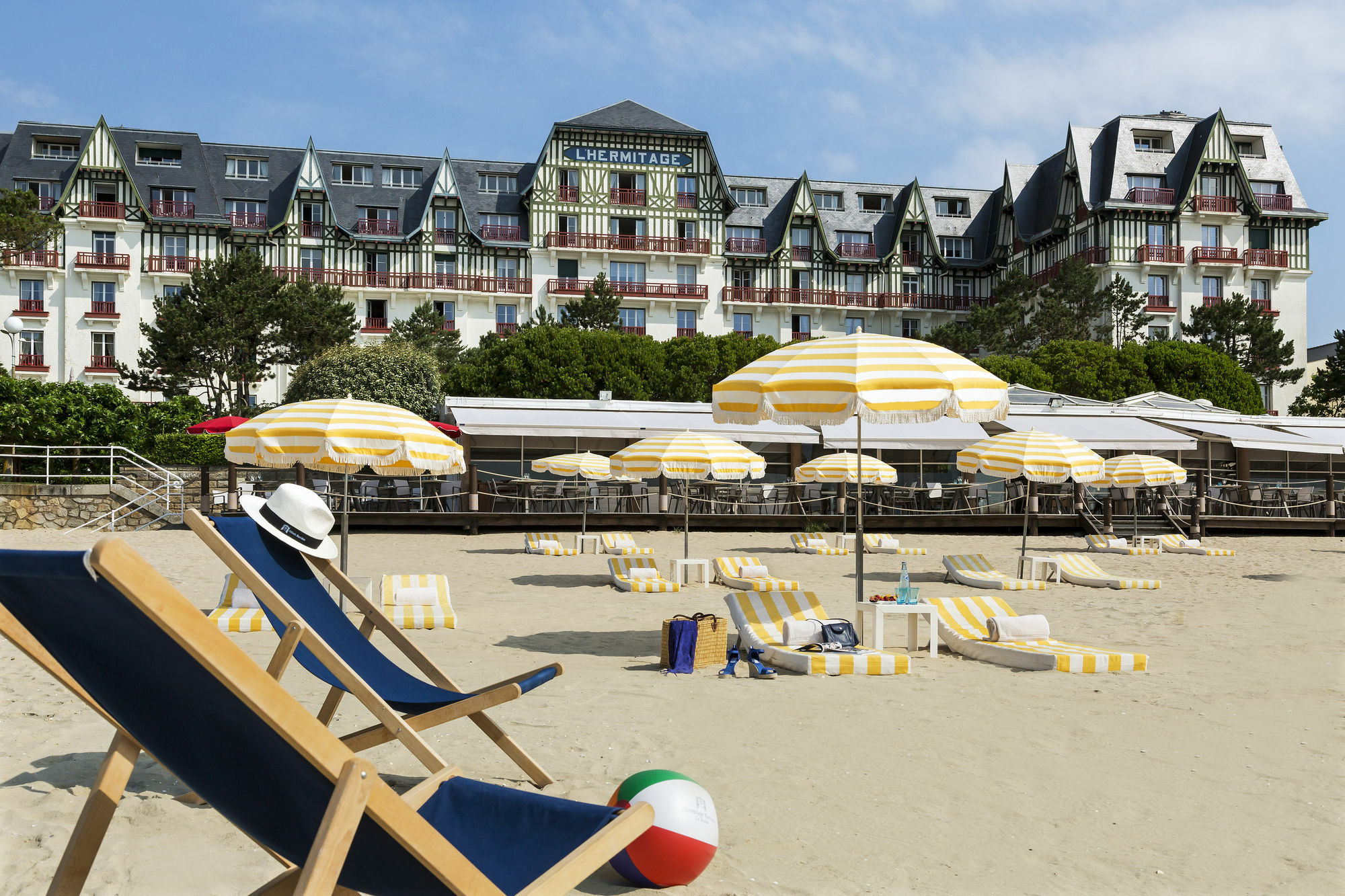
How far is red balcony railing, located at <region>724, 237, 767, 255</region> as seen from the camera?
46031mm

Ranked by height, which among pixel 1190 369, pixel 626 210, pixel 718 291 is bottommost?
pixel 1190 369

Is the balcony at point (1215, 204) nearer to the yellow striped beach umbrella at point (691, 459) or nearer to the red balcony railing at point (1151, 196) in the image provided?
the red balcony railing at point (1151, 196)

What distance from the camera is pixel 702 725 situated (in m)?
5.34

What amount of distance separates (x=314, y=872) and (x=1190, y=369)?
41249mm

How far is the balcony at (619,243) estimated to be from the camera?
4359cm

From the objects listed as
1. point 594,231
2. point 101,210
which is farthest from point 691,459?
point 101,210

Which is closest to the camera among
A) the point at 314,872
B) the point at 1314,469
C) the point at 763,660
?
the point at 314,872

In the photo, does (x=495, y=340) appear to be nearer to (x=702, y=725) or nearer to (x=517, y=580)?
(x=517, y=580)

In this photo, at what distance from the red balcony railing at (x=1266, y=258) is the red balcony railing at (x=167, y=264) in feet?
144

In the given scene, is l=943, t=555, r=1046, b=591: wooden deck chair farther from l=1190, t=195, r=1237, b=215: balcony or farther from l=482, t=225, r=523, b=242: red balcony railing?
l=1190, t=195, r=1237, b=215: balcony

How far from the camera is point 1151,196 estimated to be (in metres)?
44.2

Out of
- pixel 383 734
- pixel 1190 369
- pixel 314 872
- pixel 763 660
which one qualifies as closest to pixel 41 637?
pixel 314 872

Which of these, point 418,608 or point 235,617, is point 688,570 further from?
point 235,617

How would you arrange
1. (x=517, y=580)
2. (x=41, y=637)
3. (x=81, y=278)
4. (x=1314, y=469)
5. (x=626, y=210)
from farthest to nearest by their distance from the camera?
(x=626, y=210) → (x=81, y=278) → (x=1314, y=469) → (x=517, y=580) → (x=41, y=637)
